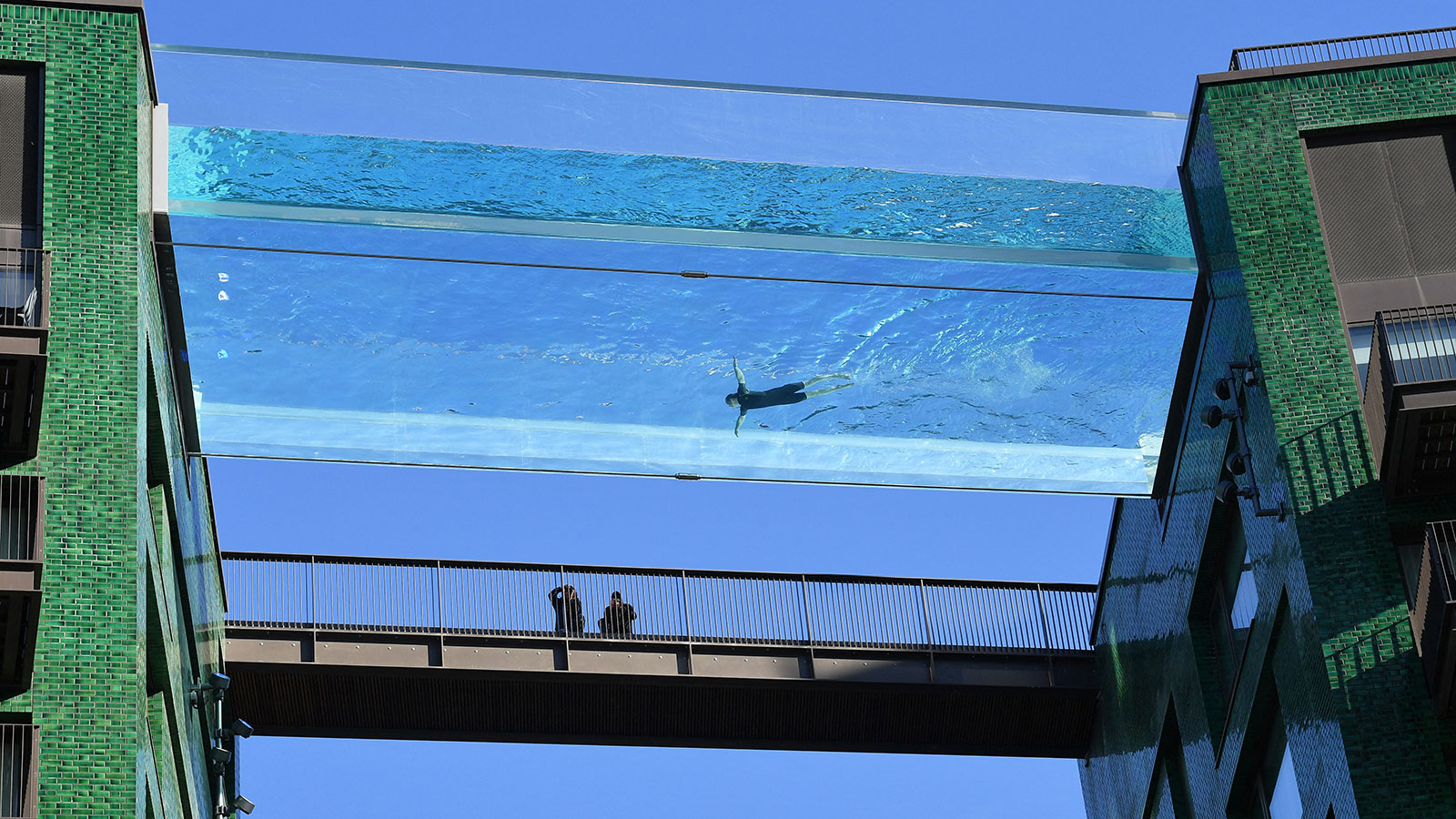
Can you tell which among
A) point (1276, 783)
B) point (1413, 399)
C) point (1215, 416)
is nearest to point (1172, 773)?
point (1276, 783)

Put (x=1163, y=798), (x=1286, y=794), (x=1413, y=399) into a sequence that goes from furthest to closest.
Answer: (x=1163, y=798)
(x=1286, y=794)
(x=1413, y=399)

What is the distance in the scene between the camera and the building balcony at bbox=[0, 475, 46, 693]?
69.5 feet

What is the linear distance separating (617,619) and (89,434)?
1329 centimetres

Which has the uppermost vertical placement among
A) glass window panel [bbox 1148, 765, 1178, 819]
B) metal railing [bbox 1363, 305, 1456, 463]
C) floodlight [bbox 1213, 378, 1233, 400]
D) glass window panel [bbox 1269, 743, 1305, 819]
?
floodlight [bbox 1213, 378, 1233, 400]

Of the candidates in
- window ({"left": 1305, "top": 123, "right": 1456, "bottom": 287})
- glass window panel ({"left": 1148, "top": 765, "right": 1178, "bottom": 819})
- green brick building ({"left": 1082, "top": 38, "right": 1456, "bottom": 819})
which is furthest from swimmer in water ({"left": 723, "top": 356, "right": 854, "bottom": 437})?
glass window panel ({"left": 1148, "top": 765, "right": 1178, "bottom": 819})

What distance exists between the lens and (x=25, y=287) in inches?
949

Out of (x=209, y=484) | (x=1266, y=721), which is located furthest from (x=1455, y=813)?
(x=209, y=484)

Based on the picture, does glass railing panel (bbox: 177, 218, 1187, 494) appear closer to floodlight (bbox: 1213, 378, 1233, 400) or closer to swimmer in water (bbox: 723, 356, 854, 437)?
swimmer in water (bbox: 723, 356, 854, 437)

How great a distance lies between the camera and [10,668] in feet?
70.3

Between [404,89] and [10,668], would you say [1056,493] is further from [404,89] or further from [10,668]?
[10,668]

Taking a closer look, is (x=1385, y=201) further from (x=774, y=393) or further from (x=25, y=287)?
(x=25, y=287)

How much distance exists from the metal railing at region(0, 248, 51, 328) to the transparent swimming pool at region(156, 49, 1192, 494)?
119 inches

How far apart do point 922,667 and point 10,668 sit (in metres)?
17.7

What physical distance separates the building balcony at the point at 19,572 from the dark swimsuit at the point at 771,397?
10937 mm
